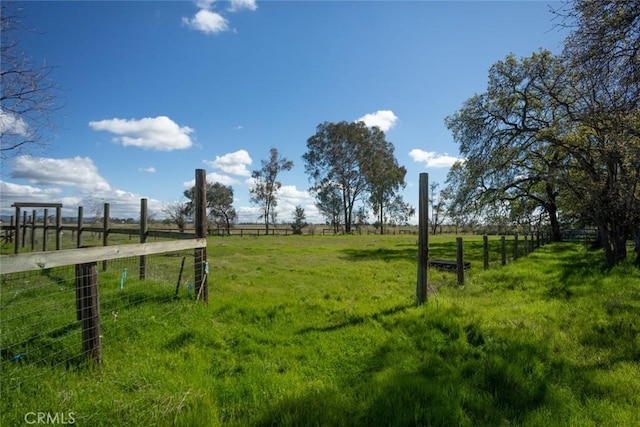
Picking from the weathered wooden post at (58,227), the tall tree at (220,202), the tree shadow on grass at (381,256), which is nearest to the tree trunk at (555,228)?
the tree shadow on grass at (381,256)

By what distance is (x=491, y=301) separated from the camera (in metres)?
7.30

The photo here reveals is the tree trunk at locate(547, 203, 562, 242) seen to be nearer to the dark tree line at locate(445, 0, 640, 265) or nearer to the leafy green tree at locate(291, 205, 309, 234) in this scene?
the dark tree line at locate(445, 0, 640, 265)

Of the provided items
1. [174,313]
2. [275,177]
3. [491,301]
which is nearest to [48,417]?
[174,313]

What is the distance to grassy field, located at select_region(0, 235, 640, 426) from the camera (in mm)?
3004

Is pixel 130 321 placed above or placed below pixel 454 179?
below

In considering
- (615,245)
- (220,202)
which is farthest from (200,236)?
(220,202)

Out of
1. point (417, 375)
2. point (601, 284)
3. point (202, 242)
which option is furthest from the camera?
point (601, 284)

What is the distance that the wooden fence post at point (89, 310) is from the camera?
3.89m

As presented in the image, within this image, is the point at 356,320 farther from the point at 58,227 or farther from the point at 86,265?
the point at 58,227

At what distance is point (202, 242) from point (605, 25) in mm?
7605

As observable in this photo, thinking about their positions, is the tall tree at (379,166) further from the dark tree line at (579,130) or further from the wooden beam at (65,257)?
the wooden beam at (65,257)

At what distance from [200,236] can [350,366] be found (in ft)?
13.6

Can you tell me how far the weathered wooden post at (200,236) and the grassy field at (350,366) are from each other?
1.13 ft

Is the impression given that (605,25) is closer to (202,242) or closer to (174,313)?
(202,242)
